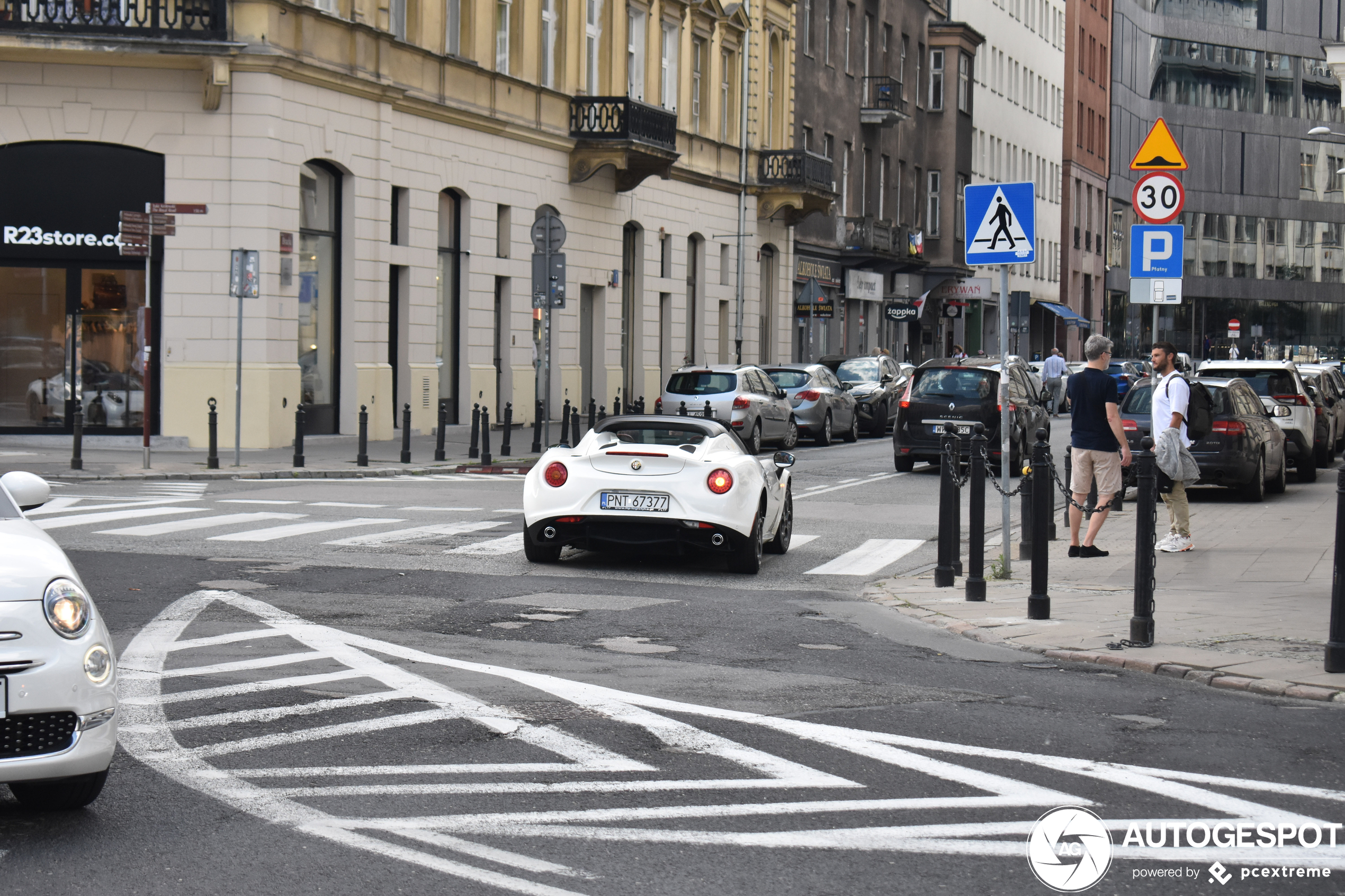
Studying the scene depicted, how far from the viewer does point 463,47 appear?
33.2 m

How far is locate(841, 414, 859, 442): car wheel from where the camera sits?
3575cm

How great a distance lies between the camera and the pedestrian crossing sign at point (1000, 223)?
13883mm

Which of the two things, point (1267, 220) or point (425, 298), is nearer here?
point (425, 298)

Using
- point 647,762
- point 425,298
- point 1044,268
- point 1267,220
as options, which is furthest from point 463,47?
point 1267,220

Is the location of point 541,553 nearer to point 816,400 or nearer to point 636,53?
point 816,400

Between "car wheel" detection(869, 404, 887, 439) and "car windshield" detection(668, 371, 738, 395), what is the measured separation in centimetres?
728

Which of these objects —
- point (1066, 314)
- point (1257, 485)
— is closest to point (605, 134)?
point (1257, 485)

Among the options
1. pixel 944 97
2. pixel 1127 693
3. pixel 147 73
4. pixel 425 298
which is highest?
pixel 944 97

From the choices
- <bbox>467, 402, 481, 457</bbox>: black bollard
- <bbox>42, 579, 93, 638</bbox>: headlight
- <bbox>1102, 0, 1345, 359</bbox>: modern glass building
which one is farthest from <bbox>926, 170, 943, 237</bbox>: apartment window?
<bbox>42, 579, 93, 638</bbox>: headlight

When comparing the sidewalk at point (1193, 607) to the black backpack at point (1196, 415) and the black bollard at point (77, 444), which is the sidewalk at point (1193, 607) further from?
the black bollard at point (77, 444)

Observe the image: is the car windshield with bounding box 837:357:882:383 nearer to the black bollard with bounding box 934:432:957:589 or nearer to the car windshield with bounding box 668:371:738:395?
the car windshield with bounding box 668:371:738:395

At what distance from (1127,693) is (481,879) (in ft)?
14.6

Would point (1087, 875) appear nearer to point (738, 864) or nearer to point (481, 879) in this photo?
point (738, 864)

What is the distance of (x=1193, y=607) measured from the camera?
11.8 meters
